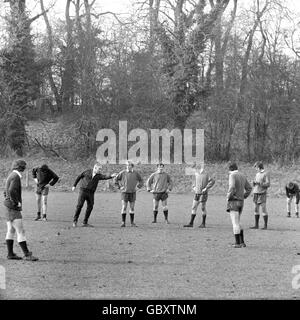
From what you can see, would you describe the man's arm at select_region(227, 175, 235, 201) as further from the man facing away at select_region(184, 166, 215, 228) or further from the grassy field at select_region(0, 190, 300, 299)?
the man facing away at select_region(184, 166, 215, 228)

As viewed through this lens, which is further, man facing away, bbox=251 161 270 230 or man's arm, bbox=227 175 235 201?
man facing away, bbox=251 161 270 230

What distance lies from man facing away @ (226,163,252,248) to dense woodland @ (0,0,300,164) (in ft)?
88.5

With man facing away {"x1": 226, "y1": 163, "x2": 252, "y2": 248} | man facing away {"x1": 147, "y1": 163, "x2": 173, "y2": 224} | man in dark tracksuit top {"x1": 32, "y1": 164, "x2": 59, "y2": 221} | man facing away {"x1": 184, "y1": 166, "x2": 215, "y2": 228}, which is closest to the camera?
man facing away {"x1": 226, "y1": 163, "x2": 252, "y2": 248}

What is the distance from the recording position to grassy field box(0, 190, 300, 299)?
10438 mm

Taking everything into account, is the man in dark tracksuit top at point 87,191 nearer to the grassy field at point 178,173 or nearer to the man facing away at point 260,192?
the man facing away at point 260,192

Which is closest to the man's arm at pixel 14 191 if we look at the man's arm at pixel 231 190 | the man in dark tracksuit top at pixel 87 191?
the man's arm at pixel 231 190

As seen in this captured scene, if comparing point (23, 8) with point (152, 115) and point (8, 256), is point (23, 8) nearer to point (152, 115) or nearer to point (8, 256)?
point (152, 115)

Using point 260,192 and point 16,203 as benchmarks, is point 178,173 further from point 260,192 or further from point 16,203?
point 16,203

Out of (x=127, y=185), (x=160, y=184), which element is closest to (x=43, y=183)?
(x=127, y=185)

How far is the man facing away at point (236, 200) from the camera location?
15500mm

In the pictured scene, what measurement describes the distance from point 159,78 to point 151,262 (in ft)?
102

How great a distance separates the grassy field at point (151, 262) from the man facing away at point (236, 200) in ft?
1.26

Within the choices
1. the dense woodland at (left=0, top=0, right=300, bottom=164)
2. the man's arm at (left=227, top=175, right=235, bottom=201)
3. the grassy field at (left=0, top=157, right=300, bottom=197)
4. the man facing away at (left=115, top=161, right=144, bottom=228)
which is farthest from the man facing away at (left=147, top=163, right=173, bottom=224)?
the dense woodland at (left=0, top=0, right=300, bottom=164)
